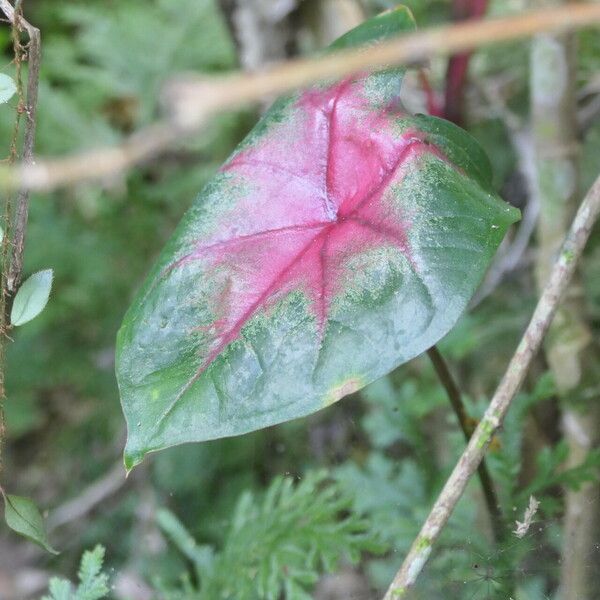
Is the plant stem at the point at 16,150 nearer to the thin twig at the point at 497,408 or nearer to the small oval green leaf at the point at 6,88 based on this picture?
the small oval green leaf at the point at 6,88

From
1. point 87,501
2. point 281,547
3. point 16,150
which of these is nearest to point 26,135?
point 16,150

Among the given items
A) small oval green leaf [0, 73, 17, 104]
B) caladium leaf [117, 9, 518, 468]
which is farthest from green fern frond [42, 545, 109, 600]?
small oval green leaf [0, 73, 17, 104]

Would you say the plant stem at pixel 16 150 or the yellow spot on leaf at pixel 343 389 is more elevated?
the plant stem at pixel 16 150

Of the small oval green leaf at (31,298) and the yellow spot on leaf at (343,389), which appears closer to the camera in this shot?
the yellow spot on leaf at (343,389)

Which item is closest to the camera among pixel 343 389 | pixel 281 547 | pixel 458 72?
pixel 343 389

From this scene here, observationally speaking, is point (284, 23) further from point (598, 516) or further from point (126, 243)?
point (598, 516)

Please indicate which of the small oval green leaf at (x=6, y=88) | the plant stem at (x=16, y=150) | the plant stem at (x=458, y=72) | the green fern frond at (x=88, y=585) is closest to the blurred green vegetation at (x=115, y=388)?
the plant stem at (x=458, y=72)

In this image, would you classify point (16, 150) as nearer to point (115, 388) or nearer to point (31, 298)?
point (31, 298)
